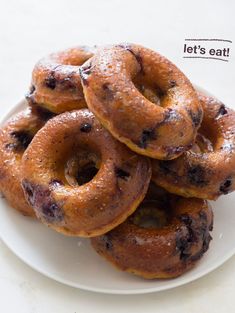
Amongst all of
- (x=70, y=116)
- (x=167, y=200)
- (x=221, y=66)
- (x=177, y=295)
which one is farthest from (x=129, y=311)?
(x=221, y=66)

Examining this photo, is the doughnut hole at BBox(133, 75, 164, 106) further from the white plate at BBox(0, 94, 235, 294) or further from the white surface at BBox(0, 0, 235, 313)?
the white surface at BBox(0, 0, 235, 313)

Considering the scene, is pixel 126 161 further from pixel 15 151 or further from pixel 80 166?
pixel 15 151

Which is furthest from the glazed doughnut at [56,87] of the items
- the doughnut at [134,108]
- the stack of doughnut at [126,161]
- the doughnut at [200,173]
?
the doughnut at [200,173]

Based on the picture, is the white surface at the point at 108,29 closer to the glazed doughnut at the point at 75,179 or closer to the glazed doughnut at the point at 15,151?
the glazed doughnut at the point at 15,151

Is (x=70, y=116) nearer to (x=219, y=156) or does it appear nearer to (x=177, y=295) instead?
(x=219, y=156)

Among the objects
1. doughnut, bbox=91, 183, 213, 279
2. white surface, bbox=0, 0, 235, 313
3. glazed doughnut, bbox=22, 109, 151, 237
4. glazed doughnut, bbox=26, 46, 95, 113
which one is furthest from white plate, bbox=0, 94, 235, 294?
white surface, bbox=0, 0, 235, 313

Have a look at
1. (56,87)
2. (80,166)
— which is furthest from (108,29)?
(80,166)

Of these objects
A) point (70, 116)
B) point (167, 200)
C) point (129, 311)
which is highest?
point (70, 116)

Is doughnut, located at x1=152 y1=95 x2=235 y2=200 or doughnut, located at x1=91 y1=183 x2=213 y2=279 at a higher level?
doughnut, located at x1=152 y1=95 x2=235 y2=200
